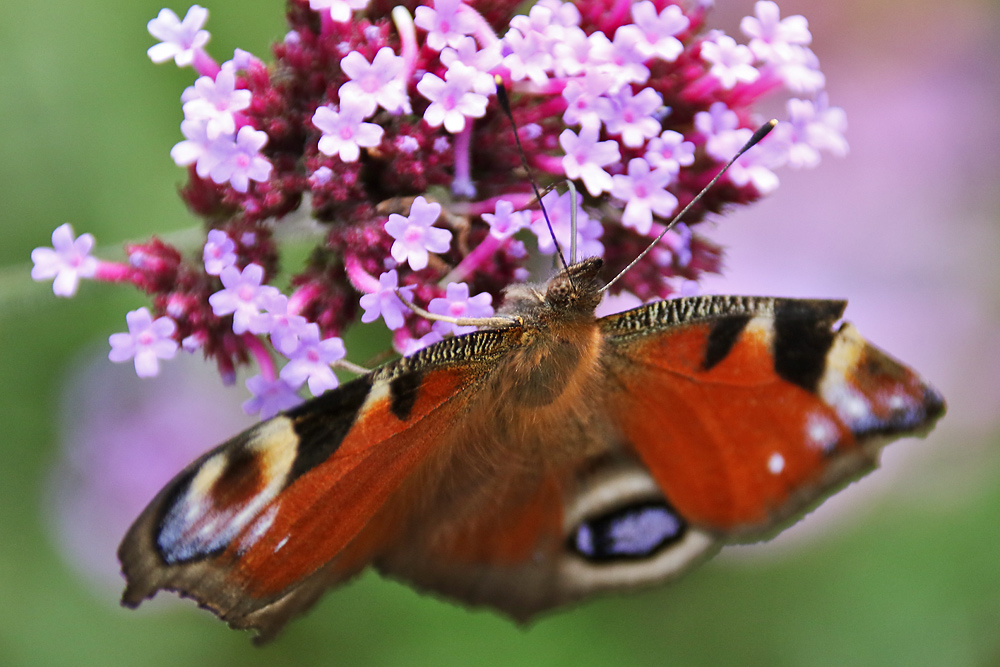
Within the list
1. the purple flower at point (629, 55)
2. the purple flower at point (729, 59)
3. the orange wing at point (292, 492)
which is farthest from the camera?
the purple flower at point (729, 59)

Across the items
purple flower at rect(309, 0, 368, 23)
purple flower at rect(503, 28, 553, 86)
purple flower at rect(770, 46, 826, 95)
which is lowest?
purple flower at rect(770, 46, 826, 95)

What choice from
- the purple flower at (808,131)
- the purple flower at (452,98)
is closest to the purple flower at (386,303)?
the purple flower at (452,98)

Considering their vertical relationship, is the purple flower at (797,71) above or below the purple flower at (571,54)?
below

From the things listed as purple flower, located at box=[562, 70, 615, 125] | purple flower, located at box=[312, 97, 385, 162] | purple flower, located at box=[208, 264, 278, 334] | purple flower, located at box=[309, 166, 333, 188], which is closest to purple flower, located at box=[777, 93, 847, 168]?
purple flower, located at box=[562, 70, 615, 125]

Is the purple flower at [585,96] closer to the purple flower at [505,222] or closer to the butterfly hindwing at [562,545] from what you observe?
the purple flower at [505,222]

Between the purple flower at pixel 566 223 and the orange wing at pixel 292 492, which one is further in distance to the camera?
the purple flower at pixel 566 223

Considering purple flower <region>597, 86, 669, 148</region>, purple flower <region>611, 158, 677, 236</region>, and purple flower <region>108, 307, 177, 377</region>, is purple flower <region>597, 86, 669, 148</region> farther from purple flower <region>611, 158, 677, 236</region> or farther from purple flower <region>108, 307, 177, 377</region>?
purple flower <region>108, 307, 177, 377</region>

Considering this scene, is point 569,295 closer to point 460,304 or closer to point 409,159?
point 460,304

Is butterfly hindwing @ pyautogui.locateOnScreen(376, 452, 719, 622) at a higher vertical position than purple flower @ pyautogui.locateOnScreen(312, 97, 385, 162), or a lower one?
lower
